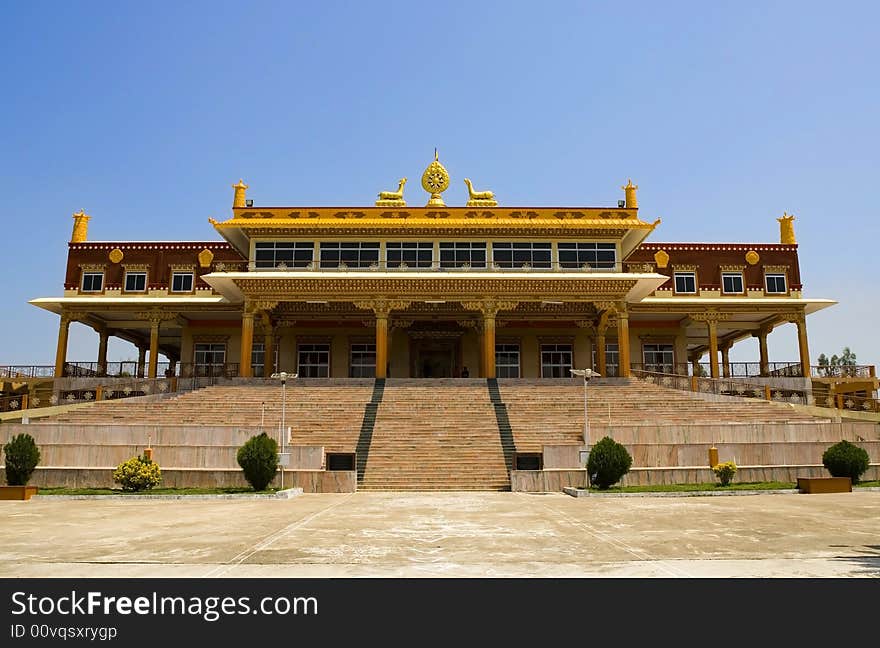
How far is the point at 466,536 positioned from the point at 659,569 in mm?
3728

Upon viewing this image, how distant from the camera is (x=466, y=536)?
10.8 metres

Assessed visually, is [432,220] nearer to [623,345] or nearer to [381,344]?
[381,344]

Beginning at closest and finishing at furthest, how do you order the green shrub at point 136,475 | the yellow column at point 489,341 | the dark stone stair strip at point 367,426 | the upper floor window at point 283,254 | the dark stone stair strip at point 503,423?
1. the green shrub at point 136,475
2. the dark stone stair strip at point 367,426
3. the dark stone stair strip at point 503,423
4. the yellow column at point 489,341
5. the upper floor window at point 283,254

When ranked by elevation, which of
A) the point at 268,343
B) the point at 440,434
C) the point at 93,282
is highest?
the point at 93,282

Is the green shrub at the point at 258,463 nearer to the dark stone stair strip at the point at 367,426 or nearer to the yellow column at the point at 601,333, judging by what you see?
the dark stone stair strip at the point at 367,426

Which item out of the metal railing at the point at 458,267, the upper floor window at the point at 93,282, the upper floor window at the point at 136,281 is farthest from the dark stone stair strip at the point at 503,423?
the upper floor window at the point at 93,282

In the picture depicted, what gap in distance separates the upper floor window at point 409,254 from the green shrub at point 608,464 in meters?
19.1

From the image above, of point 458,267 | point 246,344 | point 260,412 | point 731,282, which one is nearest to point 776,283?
point 731,282

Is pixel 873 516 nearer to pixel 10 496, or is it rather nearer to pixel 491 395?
pixel 491 395

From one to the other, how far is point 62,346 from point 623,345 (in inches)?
1256

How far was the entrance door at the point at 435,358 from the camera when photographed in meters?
41.8

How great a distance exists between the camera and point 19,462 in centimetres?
1923
